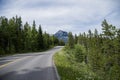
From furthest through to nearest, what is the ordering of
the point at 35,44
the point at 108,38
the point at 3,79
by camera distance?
the point at 35,44 → the point at 108,38 → the point at 3,79

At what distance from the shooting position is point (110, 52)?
127 feet

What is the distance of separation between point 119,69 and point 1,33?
31.6 meters

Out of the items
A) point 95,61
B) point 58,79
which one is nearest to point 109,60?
point 95,61

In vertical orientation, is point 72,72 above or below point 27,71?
below

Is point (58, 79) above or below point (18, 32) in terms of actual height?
below

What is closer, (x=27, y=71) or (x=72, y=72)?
(x=27, y=71)

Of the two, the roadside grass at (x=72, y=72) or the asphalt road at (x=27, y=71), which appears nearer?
the asphalt road at (x=27, y=71)

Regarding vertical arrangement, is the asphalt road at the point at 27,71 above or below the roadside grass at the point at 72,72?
above

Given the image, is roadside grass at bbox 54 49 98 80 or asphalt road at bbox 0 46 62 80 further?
roadside grass at bbox 54 49 98 80

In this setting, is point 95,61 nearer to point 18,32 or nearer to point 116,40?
point 116,40

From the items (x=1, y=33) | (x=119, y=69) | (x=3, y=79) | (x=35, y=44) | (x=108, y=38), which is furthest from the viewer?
(x=35, y=44)

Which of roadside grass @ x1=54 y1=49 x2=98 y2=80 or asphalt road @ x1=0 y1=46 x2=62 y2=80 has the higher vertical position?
asphalt road @ x1=0 y1=46 x2=62 y2=80

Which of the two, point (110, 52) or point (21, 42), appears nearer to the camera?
point (110, 52)

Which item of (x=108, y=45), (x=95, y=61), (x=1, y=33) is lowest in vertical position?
(x=95, y=61)
